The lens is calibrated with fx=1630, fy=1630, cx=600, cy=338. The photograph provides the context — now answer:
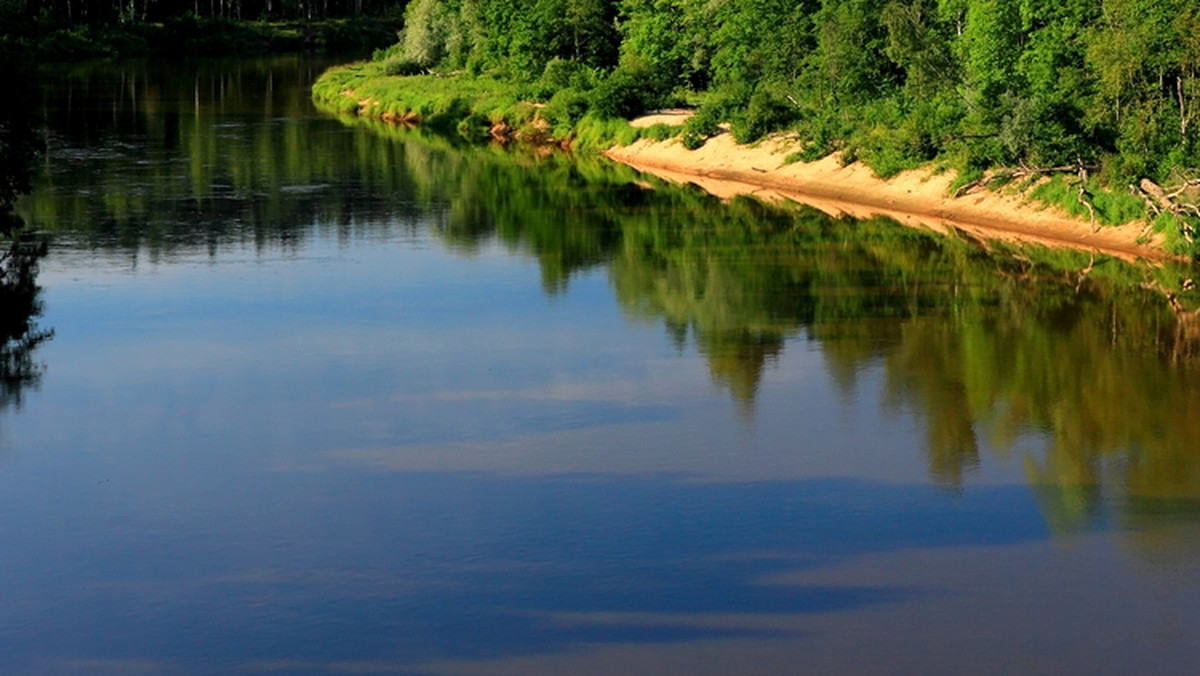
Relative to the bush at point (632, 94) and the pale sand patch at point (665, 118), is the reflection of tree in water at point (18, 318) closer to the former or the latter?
the pale sand patch at point (665, 118)

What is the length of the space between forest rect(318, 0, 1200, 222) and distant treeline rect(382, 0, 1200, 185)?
6 centimetres

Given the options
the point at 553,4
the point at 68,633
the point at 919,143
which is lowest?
the point at 68,633

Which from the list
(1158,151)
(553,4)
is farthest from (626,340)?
(553,4)

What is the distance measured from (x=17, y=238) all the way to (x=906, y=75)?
3021 centimetres

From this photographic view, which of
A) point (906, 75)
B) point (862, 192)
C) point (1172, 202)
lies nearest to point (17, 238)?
point (862, 192)

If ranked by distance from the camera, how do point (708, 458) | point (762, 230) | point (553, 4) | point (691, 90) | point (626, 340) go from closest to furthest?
point (708, 458) < point (626, 340) < point (762, 230) < point (691, 90) < point (553, 4)

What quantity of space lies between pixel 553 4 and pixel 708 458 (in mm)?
55460

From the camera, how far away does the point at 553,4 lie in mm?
79312

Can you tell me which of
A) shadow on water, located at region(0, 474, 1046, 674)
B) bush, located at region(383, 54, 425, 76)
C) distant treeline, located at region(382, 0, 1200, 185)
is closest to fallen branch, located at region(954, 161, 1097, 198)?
distant treeline, located at region(382, 0, 1200, 185)

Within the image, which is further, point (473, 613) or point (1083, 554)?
point (1083, 554)

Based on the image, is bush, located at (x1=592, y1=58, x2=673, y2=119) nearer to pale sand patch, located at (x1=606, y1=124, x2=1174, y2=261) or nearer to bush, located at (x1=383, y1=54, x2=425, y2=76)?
pale sand patch, located at (x1=606, y1=124, x2=1174, y2=261)

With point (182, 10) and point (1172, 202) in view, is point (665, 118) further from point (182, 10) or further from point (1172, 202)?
point (182, 10)

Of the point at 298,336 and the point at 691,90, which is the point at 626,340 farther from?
the point at 691,90

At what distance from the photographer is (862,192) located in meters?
53.4
